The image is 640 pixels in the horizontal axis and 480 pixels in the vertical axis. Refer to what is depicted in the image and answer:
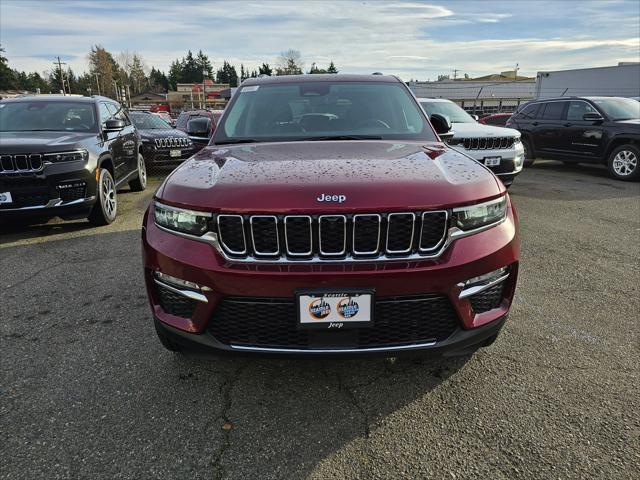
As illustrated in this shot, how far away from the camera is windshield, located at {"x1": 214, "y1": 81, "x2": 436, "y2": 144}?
3254mm

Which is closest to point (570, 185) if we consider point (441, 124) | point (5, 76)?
point (441, 124)

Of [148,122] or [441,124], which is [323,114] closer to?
[441,124]

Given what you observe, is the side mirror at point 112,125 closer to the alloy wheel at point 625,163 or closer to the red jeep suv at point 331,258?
the red jeep suv at point 331,258

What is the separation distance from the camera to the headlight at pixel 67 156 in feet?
17.4

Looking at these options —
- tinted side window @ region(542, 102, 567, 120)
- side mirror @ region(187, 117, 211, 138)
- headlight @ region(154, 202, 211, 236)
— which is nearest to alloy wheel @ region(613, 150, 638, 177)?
tinted side window @ region(542, 102, 567, 120)

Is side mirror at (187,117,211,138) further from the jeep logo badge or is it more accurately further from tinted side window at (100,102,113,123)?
tinted side window at (100,102,113,123)

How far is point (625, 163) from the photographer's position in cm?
978

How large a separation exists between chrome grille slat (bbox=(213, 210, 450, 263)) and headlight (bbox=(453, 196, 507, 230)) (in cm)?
9

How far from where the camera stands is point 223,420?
231 centimetres

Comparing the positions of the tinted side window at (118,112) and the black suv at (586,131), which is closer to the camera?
the tinted side window at (118,112)

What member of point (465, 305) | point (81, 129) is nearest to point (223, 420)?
point (465, 305)

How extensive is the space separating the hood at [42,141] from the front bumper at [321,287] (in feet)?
12.9

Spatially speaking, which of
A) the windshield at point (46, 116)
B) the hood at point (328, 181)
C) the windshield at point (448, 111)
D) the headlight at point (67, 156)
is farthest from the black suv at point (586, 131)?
the headlight at point (67, 156)

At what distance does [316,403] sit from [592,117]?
10.4 m
